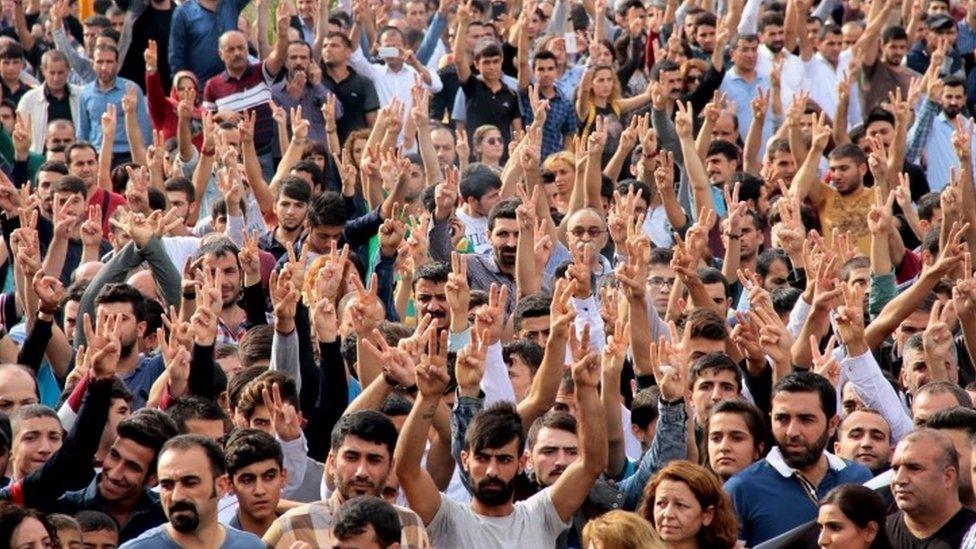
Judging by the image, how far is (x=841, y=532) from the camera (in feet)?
23.5

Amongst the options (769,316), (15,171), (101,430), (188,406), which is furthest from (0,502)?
(15,171)

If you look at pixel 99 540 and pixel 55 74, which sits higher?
pixel 99 540

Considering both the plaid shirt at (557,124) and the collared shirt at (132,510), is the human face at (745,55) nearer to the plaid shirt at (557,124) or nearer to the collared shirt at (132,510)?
the plaid shirt at (557,124)

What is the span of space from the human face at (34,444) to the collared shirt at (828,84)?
8.57m

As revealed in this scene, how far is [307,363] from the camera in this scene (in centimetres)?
932

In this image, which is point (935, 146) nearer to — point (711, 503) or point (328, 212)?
point (328, 212)

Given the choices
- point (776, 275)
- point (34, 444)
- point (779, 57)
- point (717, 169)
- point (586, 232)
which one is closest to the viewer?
→ point (34, 444)

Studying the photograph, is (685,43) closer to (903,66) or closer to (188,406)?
(903,66)

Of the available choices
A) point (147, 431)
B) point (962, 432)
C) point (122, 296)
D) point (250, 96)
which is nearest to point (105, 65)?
point (250, 96)

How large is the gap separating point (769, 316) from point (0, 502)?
11.1ft

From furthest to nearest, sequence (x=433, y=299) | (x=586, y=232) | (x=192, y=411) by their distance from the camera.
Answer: (x=586, y=232) → (x=433, y=299) → (x=192, y=411)

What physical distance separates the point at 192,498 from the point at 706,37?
9.45 meters

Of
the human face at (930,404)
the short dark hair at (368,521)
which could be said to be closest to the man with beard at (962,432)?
the human face at (930,404)

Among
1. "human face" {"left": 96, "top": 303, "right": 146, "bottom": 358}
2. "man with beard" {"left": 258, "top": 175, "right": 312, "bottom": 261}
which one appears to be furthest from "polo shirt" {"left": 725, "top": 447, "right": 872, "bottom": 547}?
"man with beard" {"left": 258, "top": 175, "right": 312, "bottom": 261}
